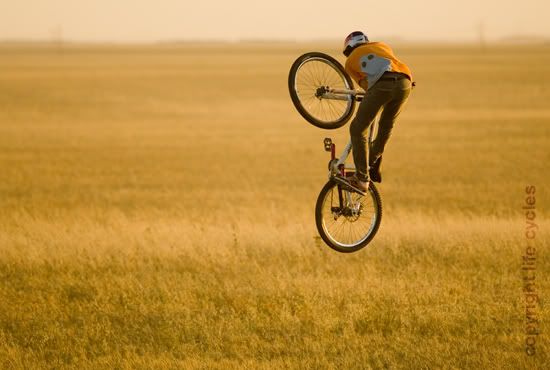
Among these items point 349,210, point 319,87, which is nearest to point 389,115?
point 319,87

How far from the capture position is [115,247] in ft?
80.0

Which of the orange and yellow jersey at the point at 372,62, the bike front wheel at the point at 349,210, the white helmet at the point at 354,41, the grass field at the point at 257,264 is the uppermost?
the white helmet at the point at 354,41

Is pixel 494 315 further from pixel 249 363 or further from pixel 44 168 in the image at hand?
pixel 44 168

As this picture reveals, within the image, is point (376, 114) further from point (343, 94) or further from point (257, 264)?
point (257, 264)

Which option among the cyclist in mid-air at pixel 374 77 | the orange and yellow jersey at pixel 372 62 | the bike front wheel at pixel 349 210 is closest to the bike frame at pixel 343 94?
the cyclist in mid-air at pixel 374 77

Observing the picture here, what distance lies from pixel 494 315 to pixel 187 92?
98.5m

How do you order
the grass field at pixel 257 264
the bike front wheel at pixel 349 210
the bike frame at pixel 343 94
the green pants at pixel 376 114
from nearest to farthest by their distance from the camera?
the green pants at pixel 376 114
the bike frame at pixel 343 94
the bike front wheel at pixel 349 210
the grass field at pixel 257 264

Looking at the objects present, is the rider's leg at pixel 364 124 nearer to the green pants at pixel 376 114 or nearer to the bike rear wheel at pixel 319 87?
the green pants at pixel 376 114

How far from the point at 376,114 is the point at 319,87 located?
668 millimetres

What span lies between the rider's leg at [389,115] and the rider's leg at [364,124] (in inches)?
4.3

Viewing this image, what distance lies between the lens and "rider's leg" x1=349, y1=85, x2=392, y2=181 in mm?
8648

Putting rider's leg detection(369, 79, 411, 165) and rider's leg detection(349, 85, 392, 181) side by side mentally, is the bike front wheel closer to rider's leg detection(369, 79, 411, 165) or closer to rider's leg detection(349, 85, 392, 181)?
rider's leg detection(349, 85, 392, 181)

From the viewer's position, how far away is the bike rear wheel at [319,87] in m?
8.71

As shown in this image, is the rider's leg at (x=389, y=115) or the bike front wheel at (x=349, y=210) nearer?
the rider's leg at (x=389, y=115)
